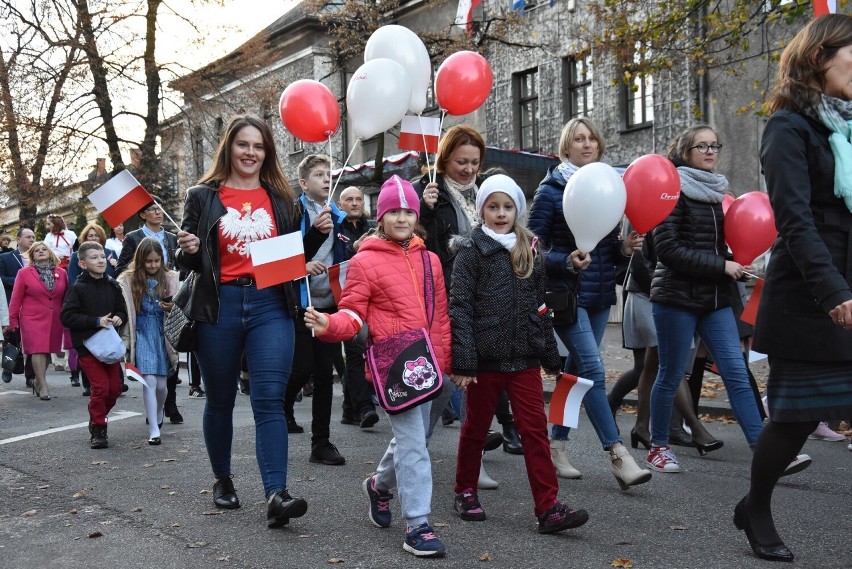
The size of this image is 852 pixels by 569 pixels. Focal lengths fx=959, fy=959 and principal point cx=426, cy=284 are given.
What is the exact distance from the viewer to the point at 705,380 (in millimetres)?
10914

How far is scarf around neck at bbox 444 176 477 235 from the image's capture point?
5840 millimetres

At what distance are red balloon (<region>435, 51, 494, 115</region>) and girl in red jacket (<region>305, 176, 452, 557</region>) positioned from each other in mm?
1893

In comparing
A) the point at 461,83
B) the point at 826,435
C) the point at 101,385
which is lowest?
the point at 826,435

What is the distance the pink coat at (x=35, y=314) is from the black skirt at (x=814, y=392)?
10.3 m

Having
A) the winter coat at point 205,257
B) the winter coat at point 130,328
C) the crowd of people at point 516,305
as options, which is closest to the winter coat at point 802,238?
the crowd of people at point 516,305

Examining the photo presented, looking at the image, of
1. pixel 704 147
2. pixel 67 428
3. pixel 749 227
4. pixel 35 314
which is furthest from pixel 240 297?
pixel 35 314

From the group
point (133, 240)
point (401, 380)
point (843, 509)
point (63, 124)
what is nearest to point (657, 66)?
point (133, 240)

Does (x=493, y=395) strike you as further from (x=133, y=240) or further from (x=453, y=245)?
(x=133, y=240)

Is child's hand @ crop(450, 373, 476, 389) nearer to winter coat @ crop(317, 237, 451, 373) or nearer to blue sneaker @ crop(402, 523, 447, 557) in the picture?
winter coat @ crop(317, 237, 451, 373)

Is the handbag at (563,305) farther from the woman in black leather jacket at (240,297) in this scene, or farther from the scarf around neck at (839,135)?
the scarf around neck at (839,135)

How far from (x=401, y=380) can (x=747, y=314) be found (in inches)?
108

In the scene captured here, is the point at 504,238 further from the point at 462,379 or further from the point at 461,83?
the point at 461,83

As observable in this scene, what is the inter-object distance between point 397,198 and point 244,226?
2.89 ft

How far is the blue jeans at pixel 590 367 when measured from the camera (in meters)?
5.44
